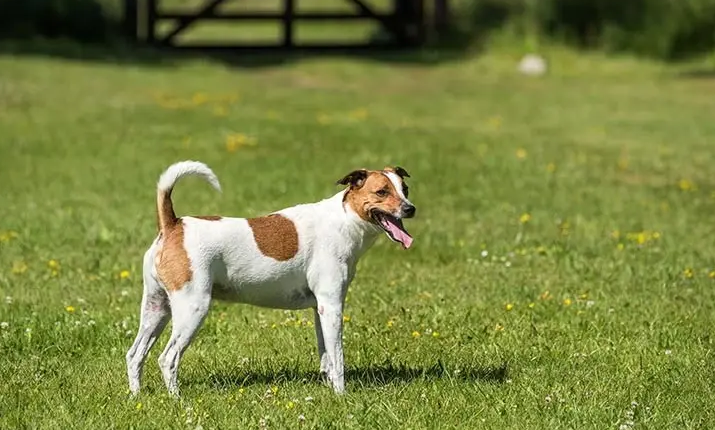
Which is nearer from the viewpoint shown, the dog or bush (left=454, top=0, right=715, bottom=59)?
the dog

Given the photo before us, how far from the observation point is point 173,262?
6.93 metres

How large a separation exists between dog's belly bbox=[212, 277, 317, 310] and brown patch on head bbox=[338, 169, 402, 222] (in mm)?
504

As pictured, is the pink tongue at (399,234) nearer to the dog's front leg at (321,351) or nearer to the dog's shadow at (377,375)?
the dog's front leg at (321,351)

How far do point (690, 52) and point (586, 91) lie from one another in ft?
19.9

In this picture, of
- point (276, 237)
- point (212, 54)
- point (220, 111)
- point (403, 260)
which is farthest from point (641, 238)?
point (212, 54)

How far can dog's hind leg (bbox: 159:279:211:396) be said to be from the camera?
272 inches

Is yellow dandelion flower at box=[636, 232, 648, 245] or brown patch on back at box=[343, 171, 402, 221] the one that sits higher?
brown patch on back at box=[343, 171, 402, 221]

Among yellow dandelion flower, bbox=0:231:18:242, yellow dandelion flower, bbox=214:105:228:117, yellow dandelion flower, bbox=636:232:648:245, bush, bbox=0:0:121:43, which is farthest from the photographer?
bush, bbox=0:0:121:43

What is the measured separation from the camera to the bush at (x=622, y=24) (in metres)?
30.9

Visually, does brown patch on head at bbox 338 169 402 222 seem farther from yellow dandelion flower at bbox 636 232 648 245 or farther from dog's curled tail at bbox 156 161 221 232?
yellow dandelion flower at bbox 636 232 648 245

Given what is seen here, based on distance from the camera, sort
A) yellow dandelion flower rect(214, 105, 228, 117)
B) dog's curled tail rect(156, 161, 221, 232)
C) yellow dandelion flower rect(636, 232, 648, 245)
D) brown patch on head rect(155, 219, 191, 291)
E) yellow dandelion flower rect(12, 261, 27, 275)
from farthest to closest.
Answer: yellow dandelion flower rect(214, 105, 228, 117) → yellow dandelion flower rect(636, 232, 648, 245) → yellow dandelion flower rect(12, 261, 27, 275) → dog's curled tail rect(156, 161, 221, 232) → brown patch on head rect(155, 219, 191, 291)

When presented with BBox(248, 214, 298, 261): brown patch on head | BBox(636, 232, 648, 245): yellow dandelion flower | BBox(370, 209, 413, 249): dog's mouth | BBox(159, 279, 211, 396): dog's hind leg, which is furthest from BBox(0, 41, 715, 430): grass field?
BBox(370, 209, 413, 249): dog's mouth

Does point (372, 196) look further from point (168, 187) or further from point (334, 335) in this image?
point (168, 187)

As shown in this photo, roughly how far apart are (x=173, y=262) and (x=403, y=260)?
460cm
